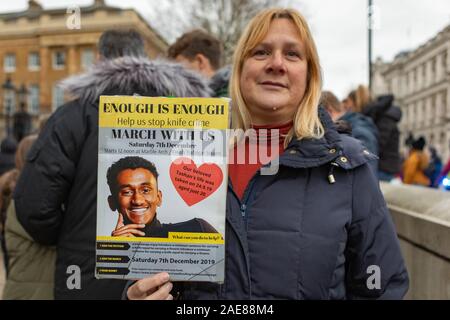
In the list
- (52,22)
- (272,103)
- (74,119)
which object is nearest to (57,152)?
(74,119)

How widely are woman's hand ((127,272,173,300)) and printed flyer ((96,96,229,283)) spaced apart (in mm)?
23

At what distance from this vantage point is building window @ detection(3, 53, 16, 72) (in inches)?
1230

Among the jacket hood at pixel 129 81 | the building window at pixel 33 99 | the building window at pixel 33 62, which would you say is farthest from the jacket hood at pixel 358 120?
the building window at pixel 33 99

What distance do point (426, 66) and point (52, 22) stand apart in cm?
2561

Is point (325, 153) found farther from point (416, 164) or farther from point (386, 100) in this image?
point (416, 164)

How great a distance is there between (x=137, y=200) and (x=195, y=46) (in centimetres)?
227

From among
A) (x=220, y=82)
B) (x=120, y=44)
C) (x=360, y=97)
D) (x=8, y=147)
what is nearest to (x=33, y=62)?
(x=8, y=147)

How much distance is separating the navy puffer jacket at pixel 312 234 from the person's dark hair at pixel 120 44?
4.45 ft

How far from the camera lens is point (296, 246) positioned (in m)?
1.57

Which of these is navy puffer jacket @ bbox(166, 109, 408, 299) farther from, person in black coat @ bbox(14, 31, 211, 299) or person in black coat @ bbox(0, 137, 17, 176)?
person in black coat @ bbox(0, 137, 17, 176)

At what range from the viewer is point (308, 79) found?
178cm

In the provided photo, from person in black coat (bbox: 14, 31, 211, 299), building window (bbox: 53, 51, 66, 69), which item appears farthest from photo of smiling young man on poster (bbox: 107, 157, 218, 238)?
building window (bbox: 53, 51, 66, 69)

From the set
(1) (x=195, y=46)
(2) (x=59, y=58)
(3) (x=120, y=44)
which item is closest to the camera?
(3) (x=120, y=44)
